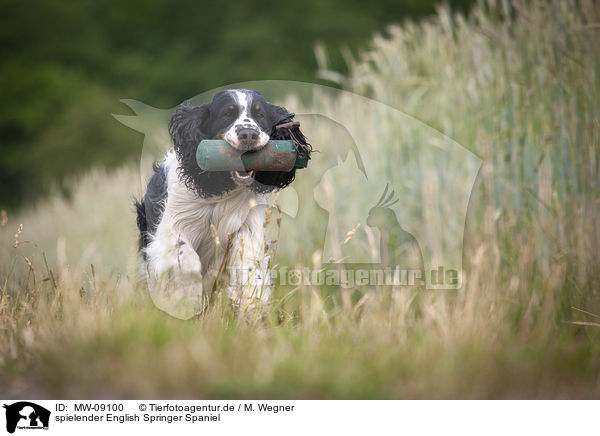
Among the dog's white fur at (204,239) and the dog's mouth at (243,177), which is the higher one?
the dog's mouth at (243,177)

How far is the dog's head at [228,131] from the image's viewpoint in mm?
2752

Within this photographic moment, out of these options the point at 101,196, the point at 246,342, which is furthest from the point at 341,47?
the point at 246,342

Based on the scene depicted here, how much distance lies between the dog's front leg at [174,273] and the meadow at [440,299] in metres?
0.07

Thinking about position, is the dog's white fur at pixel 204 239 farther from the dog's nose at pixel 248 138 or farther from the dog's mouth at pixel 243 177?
the dog's nose at pixel 248 138

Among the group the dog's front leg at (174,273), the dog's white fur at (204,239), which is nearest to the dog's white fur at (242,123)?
the dog's white fur at (204,239)

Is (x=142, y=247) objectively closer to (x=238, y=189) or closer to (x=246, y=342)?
(x=238, y=189)

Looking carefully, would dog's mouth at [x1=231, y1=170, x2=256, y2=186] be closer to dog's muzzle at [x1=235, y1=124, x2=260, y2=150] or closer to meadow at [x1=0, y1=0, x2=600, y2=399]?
→ dog's muzzle at [x1=235, y1=124, x2=260, y2=150]

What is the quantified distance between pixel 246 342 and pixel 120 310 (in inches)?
20.2

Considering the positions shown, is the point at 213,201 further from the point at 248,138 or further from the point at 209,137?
the point at 248,138

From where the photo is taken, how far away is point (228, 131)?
274 centimetres

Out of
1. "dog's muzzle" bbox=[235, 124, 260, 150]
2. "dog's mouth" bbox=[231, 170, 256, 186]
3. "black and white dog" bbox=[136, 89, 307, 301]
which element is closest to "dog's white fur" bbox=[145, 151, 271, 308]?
"black and white dog" bbox=[136, 89, 307, 301]

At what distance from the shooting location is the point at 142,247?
3.38m
